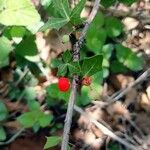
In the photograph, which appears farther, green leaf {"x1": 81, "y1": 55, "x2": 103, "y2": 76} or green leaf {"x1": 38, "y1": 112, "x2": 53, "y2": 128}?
green leaf {"x1": 38, "y1": 112, "x2": 53, "y2": 128}

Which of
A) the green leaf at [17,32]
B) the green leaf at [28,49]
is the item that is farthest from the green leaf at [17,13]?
the green leaf at [28,49]

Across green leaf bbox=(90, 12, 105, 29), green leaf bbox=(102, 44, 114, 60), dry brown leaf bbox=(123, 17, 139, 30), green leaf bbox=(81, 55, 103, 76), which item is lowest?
green leaf bbox=(102, 44, 114, 60)

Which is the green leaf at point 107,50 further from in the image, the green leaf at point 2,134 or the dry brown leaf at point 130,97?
the green leaf at point 2,134

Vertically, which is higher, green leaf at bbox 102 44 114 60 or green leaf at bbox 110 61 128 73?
green leaf at bbox 102 44 114 60

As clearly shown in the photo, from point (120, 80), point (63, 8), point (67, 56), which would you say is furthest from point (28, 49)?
point (67, 56)

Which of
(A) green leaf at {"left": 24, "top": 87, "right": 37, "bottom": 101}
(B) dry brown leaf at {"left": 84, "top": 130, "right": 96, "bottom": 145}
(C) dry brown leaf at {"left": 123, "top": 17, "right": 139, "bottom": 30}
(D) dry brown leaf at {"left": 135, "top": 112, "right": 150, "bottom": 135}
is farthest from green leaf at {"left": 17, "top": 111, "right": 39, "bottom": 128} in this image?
(C) dry brown leaf at {"left": 123, "top": 17, "right": 139, "bottom": 30}

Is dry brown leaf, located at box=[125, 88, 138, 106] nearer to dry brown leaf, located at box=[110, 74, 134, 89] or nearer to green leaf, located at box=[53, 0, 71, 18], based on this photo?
dry brown leaf, located at box=[110, 74, 134, 89]
